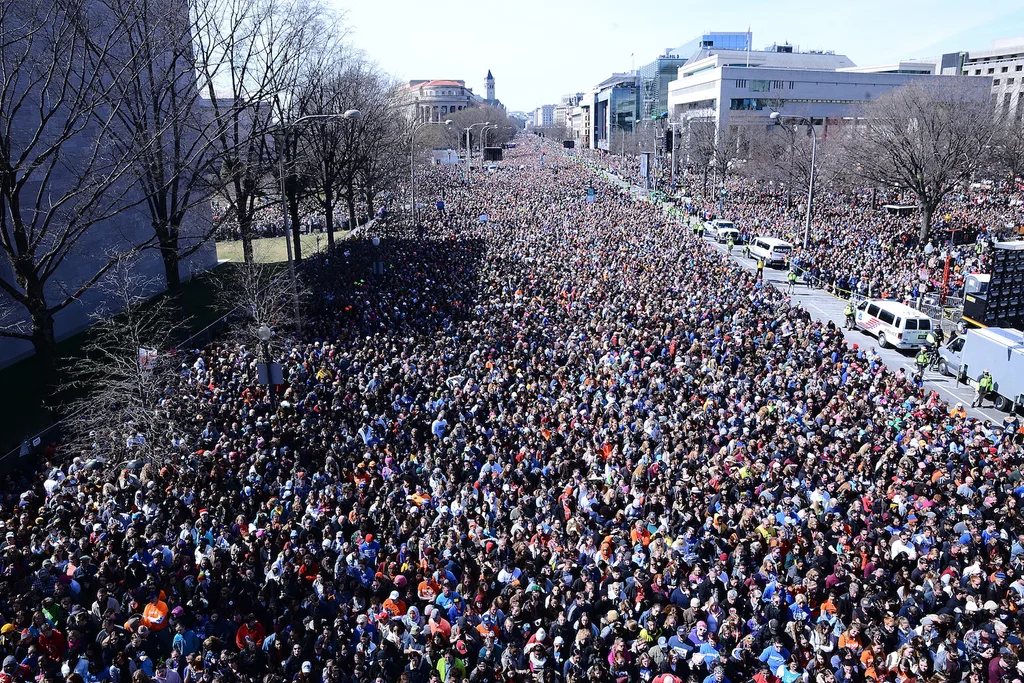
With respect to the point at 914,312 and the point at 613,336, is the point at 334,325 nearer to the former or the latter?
the point at 613,336

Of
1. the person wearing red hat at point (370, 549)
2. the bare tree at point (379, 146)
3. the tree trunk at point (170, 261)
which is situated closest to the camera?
the person wearing red hat at point (370, 549)

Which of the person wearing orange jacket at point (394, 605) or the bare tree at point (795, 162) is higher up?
the bare tree at point (795, 162)

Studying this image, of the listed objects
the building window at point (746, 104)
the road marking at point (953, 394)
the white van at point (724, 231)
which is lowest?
the road marking at point (953, 394)

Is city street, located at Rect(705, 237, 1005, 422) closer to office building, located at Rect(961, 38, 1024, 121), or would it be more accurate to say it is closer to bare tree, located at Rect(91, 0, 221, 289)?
bare tree, located at Rect(91, 0, 221, 289)

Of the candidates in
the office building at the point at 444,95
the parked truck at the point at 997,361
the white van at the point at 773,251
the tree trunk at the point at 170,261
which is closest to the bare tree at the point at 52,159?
the tree trunk at the point at 170,261

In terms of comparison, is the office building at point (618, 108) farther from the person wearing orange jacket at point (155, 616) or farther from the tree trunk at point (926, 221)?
the person wearing orange jacket at point (155, 616)

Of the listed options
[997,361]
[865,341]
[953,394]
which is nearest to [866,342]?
[865,341]
